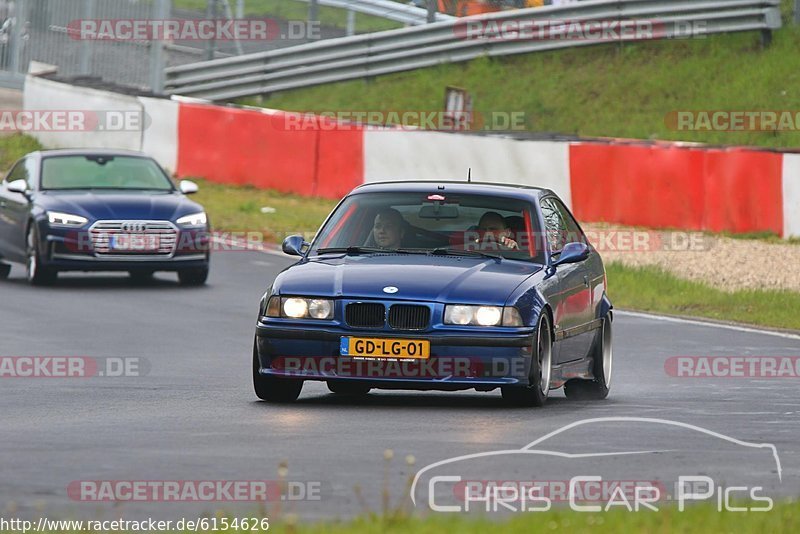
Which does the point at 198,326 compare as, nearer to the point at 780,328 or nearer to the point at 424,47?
the point at 780,328

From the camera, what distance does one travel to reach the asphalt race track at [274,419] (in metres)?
→ 8.23

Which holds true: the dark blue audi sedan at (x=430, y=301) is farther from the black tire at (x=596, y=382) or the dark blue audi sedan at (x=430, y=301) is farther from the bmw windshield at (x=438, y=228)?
the black tire at (x=596, y=382)

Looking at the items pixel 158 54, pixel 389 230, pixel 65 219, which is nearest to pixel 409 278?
pixel 389 230

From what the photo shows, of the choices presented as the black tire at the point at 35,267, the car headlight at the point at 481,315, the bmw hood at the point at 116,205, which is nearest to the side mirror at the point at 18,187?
the bmw hood at the point at 116,205

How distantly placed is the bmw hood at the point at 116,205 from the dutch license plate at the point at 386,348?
379 inches

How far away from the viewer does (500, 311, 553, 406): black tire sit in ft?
37.0

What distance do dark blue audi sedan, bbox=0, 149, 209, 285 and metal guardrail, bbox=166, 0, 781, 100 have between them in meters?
12.6

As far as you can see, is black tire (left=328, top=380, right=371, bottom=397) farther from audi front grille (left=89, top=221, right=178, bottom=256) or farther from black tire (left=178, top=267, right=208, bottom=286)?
black tire (left=178, top=267, right=208, bottom=286)

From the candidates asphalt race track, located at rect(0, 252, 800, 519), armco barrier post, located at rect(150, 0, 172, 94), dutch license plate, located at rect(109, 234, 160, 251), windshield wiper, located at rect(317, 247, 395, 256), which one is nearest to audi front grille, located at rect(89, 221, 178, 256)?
dutch license plate, located at rect(109, 234, 160, 251)

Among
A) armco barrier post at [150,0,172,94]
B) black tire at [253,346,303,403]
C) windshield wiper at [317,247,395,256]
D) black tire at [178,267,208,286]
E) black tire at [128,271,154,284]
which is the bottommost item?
black tire at [128,271,154,284]

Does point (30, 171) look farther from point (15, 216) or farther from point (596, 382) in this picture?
point (596, 382)

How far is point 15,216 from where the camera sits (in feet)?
70.0

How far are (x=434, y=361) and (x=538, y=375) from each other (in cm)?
67

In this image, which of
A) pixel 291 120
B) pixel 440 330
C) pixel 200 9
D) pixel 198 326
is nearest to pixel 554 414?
pixel 440 330
